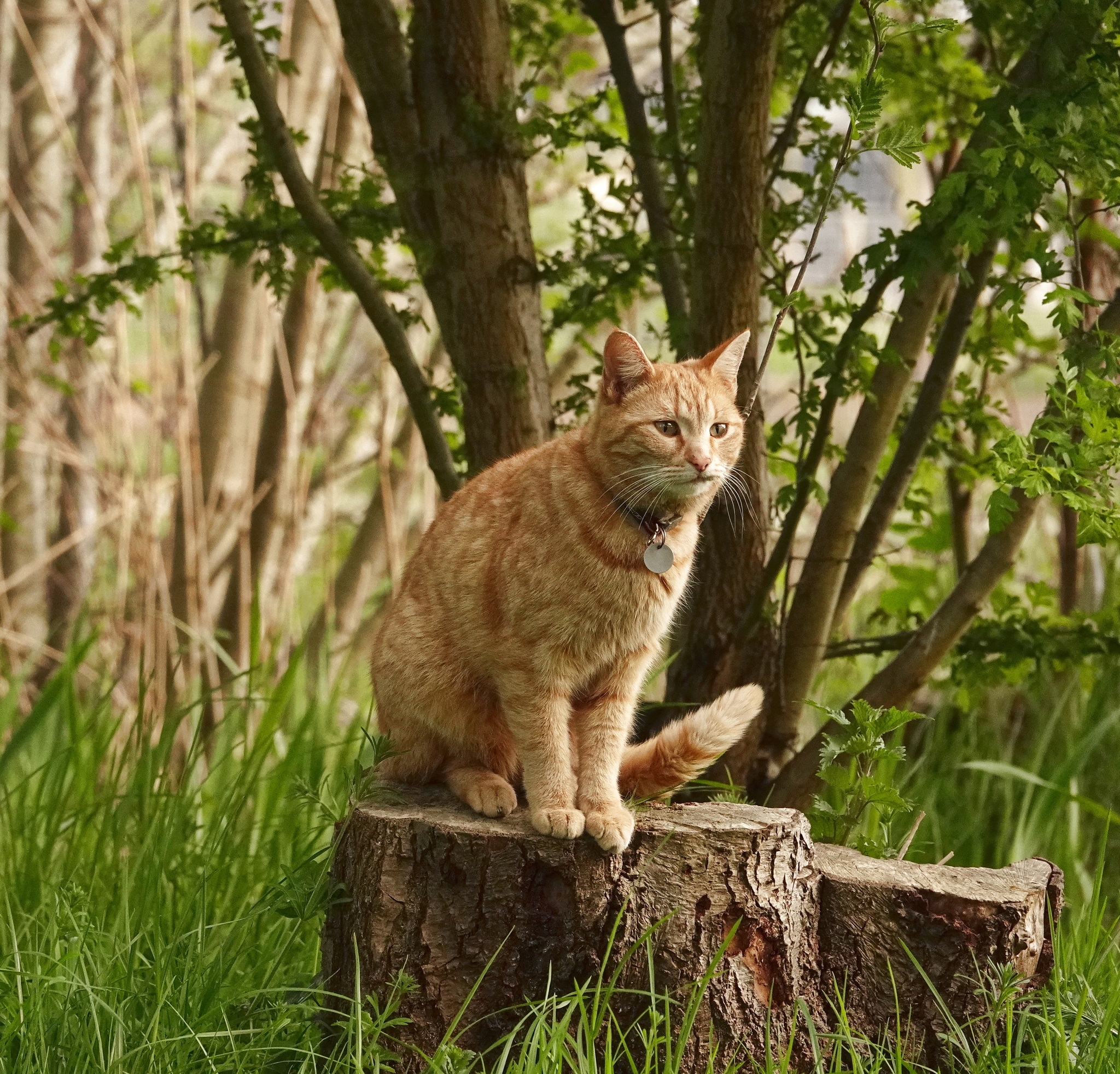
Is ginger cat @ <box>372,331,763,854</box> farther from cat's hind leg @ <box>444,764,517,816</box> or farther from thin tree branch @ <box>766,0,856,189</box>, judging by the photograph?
thin tree branch @ <box>766,0,856,189</box>

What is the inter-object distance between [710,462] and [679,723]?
528 mm

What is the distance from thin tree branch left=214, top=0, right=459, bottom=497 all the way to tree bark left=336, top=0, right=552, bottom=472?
0.49 feet

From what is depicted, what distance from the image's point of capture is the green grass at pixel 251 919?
207 centimetres

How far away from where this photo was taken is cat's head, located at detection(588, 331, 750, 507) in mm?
2426

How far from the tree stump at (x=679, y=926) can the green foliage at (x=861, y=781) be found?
0.18 m

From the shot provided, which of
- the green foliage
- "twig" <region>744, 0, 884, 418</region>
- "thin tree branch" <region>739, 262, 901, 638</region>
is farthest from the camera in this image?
"thin tree branch" <region>739, 262, 901, 638</region>

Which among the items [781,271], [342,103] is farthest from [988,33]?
[342,103]

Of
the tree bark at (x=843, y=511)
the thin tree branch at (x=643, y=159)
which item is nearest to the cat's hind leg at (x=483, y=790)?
the tree bark at (x=843, y=511)

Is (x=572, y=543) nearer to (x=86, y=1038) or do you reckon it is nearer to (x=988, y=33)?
(x=86, y=1038)

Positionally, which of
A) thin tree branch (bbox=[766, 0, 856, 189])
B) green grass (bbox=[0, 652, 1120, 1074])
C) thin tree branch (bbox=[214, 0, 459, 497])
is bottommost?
green grass (bbox=[0, 652, 1120, 1074])

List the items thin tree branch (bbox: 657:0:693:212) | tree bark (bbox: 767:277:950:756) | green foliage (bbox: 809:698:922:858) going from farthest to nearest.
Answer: thin tree branch (bbox: 657:0:693:212) → tree bark (bbox: 767:277:950:756) → green foliage (bbox: 809:698:922:858)

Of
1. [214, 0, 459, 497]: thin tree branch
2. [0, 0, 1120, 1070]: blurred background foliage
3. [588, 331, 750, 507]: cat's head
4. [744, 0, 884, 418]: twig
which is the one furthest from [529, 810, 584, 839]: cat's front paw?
[214, 0, 459, 497]: thin tree branch

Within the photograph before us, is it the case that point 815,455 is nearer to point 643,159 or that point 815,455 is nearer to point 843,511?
point 843,511

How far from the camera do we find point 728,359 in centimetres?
259
